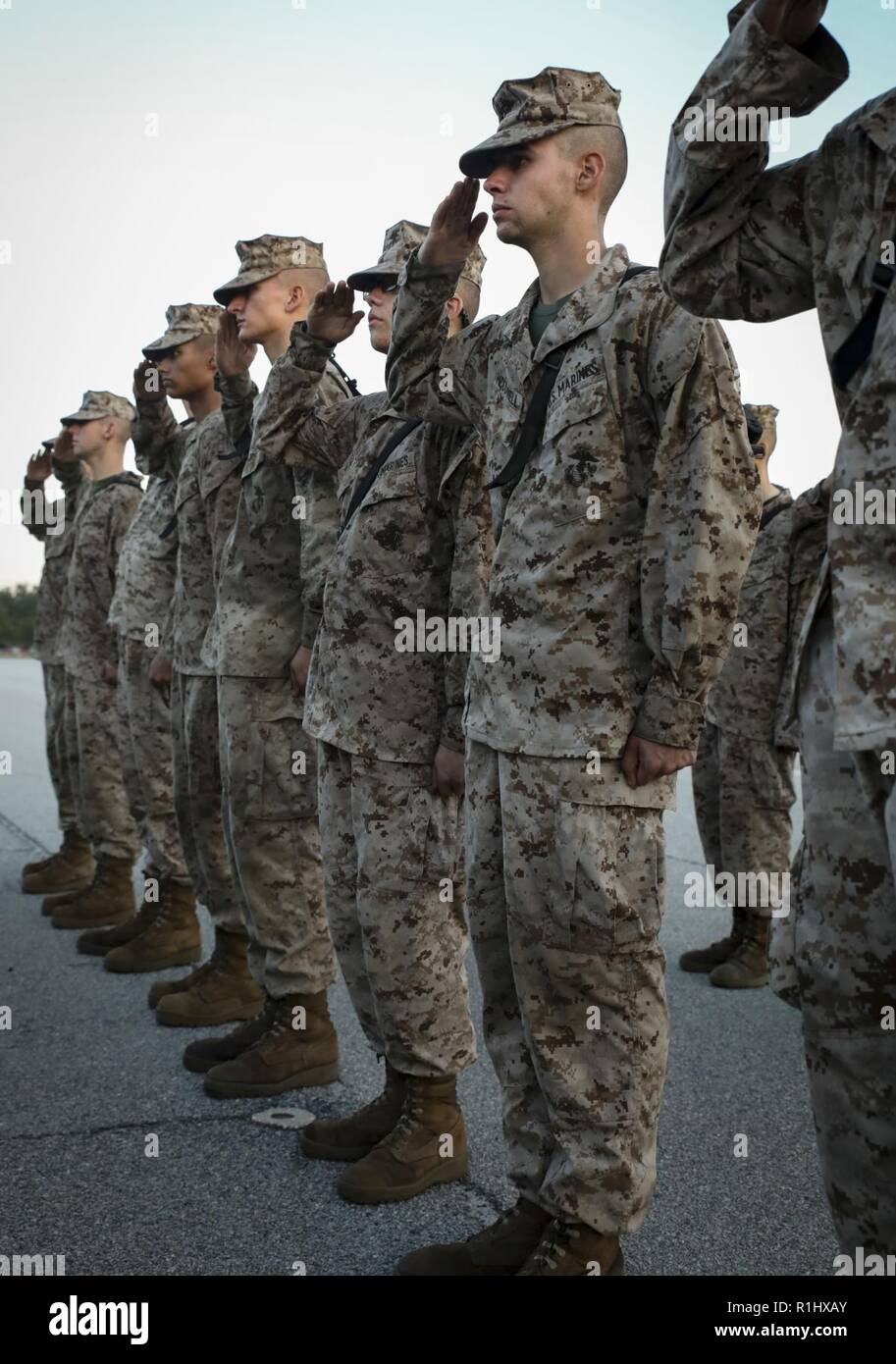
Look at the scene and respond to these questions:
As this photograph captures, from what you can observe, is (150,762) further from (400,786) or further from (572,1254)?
(572,1254)

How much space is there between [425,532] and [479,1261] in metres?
1.70

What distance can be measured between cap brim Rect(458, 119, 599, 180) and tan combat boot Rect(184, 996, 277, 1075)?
254 centimetres

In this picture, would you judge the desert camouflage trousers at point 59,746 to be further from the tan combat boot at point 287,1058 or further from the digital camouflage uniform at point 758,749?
the digital camouflage uniform at point 758,749

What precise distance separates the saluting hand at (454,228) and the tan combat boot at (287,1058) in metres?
2.24

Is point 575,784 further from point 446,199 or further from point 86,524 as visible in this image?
point 86,524

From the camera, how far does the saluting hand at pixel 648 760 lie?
2412mm

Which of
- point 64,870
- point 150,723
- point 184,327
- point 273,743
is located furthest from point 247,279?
point 64,870

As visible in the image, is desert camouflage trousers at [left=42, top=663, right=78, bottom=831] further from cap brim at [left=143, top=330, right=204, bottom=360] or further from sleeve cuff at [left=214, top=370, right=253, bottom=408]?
sleeve cuff at [left=214, top=370, right=253, bottom=408]

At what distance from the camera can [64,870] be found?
23.2ft

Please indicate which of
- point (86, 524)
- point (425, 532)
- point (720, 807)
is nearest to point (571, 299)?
point (425, 532)

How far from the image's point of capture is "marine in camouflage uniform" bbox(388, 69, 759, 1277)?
2400 millimetres

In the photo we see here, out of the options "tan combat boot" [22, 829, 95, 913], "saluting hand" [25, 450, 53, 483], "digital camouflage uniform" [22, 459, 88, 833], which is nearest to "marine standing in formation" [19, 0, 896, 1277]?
"tan combat boot" [22, 829, 95, 913]

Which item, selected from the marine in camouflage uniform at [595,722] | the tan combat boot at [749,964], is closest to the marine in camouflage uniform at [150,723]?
the tan combat boot at [749,964]

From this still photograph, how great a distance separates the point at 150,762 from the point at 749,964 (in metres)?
2.61
